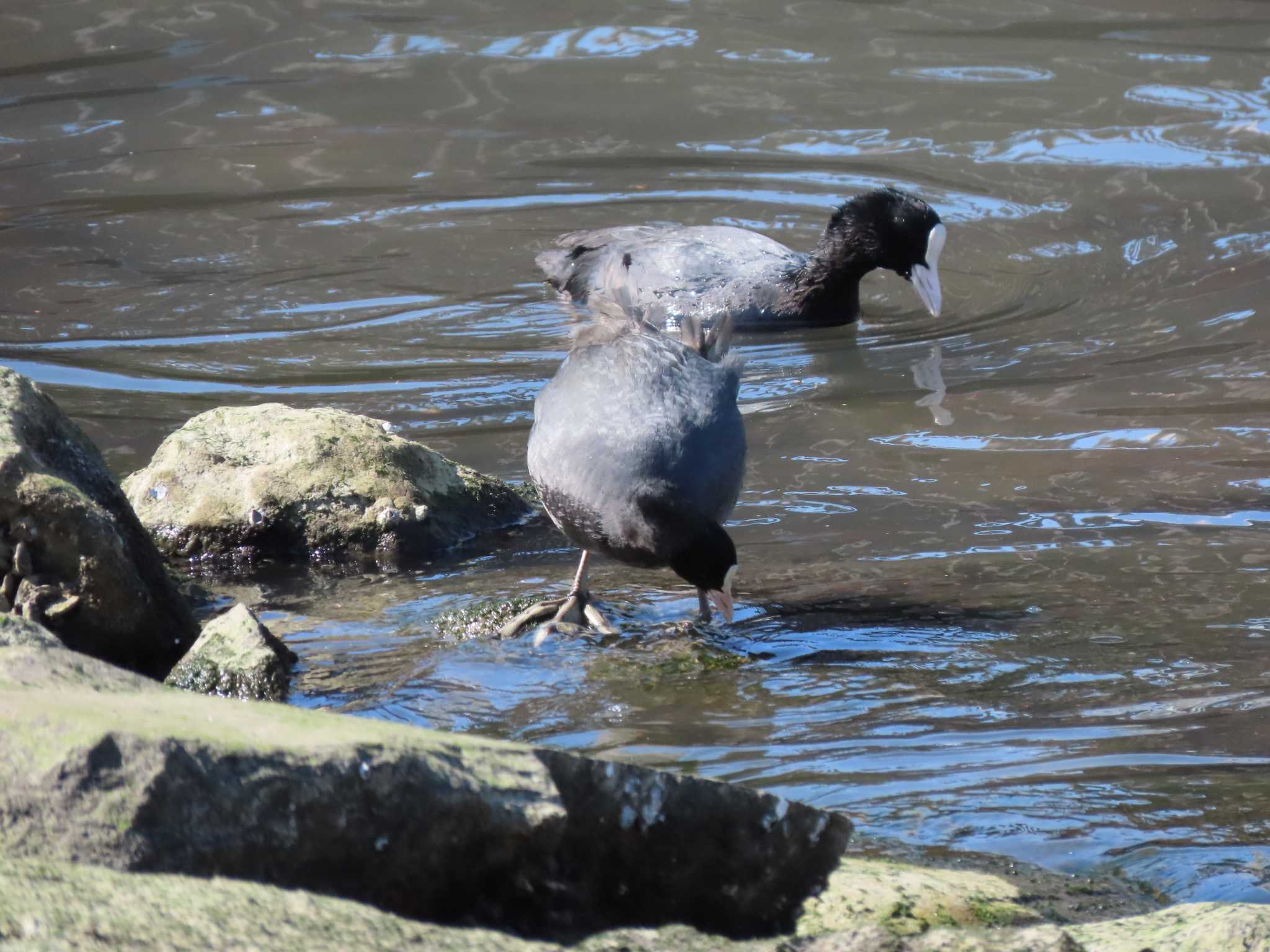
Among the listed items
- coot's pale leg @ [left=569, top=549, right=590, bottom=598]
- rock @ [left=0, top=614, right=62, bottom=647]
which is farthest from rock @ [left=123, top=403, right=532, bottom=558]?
rock @ [left=0, top=614, right=62, bottom=647]

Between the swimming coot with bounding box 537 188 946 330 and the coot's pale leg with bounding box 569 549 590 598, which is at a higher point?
the swimming coot with bounding box 537 188 946 330

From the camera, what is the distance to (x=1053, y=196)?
10.3m

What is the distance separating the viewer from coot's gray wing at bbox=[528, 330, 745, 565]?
4.74 metres

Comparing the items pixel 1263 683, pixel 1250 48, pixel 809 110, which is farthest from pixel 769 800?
pixel 1250 48

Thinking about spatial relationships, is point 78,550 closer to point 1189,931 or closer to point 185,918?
point 185,918

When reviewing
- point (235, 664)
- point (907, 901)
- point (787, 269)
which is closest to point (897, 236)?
point (787, 269)

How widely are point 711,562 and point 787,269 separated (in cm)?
444

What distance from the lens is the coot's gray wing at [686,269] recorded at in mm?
8773

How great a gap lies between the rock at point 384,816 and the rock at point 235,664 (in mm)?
1314

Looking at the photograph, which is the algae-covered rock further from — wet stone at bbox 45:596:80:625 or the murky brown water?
wet stone at bbox 45:596:80:625

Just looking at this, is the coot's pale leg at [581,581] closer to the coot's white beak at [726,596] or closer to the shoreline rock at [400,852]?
the coot's white beak at [726,596]

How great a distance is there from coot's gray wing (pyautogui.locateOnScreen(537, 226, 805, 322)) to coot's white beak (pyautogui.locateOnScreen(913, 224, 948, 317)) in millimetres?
630

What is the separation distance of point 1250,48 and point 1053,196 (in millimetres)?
3572

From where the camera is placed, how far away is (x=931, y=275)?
869 centimetres
